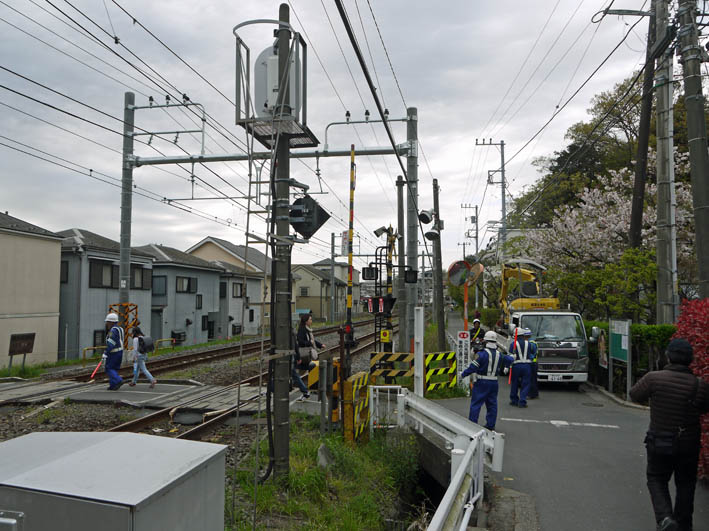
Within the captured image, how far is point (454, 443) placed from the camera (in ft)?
18.8

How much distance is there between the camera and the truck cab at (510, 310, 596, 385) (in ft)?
46.6

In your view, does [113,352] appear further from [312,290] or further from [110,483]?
[312,290]

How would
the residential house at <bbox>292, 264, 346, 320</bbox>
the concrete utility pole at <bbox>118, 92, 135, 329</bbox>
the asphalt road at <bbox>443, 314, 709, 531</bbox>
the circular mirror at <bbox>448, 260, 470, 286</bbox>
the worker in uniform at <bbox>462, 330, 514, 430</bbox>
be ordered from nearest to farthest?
1. the asphalt road at <bbox>443, 314, 709, 531</bbox>
2. the worker in uniform at <bbox>462, 330, 514, 430</bbox>
3. the circular mirror at <bbox>448, 260, 470, 286</bbox>
4. the concrete utility pole at <bbox>118, 92, 135, 329</bbox>
5. the residential house at <bbox>292, 264, 346, 320</bbox>

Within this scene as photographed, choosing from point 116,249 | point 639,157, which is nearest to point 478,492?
point 639,157

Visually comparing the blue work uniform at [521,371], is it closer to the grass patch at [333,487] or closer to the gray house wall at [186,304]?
the grass patch at [333,487]

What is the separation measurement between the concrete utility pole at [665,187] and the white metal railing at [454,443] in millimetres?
6175

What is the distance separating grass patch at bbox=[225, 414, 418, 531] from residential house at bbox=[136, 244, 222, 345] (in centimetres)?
2510

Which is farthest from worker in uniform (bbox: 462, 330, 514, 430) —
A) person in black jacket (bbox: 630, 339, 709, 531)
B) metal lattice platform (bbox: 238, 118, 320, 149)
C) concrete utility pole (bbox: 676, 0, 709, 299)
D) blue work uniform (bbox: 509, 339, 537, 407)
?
metal lattice platform (bbox: 238, 118, 320, 149)

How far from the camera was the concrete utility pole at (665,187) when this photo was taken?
1098 centimetres

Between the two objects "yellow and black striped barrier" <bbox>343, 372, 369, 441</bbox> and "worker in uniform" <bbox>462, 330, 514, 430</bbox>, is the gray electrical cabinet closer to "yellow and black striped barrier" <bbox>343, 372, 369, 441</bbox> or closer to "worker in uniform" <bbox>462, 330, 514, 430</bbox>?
"yellow and black striped barrier" <bbox>343, 372, 369, 441</bbox>

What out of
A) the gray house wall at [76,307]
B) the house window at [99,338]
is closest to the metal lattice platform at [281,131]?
the gray house wall at [76,307]

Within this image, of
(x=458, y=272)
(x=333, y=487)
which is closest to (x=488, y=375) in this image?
(x=333, y=487)

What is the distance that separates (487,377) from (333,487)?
355 centimetres

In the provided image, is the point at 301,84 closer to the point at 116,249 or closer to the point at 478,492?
the point at 478,492
